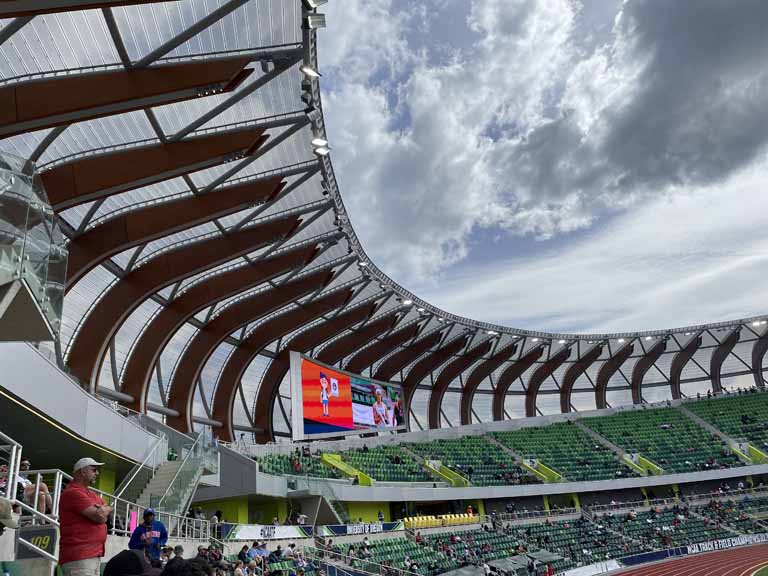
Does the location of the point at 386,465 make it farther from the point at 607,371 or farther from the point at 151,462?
the point at 607,371

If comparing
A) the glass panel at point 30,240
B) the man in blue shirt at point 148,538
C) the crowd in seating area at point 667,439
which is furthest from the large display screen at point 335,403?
the man in blue shirt at point 148,538

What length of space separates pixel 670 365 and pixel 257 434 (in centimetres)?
4402

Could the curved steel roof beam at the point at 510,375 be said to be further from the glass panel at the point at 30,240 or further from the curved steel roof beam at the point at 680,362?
the glass panel at the point at 30,240

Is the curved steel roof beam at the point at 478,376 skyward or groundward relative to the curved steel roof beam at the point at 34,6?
skyward

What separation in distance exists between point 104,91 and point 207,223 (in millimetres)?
11215

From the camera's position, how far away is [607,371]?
219 feet

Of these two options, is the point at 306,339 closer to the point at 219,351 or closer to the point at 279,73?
the point at 219,351

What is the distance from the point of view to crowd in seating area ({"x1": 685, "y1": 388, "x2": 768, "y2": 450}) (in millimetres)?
54688

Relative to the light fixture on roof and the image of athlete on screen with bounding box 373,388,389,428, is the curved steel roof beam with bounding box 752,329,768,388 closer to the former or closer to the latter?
the image of athlete on screen with bounding box 373,388,389,428

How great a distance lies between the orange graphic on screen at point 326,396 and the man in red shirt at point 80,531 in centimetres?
3732

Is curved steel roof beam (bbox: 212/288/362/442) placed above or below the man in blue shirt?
above

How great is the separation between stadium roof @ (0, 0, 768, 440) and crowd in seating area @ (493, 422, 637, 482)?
24.5 ft

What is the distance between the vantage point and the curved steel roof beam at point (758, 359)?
64.4 metres

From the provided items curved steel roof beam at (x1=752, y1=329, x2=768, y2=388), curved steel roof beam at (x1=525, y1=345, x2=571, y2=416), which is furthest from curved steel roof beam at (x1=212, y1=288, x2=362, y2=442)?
curved steel roof beam at (x1=752, y1=329, x2=768, y2=388)
